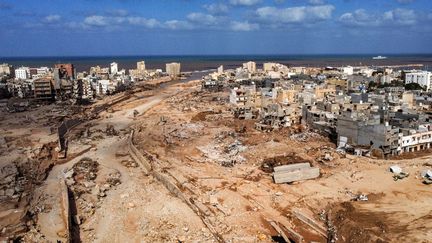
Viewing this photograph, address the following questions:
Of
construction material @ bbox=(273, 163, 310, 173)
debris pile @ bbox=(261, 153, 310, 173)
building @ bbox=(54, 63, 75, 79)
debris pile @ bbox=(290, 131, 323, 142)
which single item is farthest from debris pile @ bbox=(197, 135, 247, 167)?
building @ bbox=(54, 63, 75, 79)

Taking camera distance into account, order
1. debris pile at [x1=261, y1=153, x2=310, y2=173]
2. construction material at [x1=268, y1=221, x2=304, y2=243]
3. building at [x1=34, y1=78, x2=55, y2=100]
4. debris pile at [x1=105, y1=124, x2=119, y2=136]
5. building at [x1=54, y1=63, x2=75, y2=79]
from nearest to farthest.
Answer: construction material at [x1=268, y1=221, x2=304, y2=243]
debris pile at [x1=261, y1=153, x2=310, y2=173]
debris pile at [x1=105, y1=124, x2=119, y2=136]
building at [x1=34, y1=78, x2=55, y2=100]
building at [x1=54, y1=63, x2=75, y2=79]

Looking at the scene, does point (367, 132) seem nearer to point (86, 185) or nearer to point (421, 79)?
point (86, 185)

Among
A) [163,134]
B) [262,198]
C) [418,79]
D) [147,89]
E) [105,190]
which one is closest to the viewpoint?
[262,198]

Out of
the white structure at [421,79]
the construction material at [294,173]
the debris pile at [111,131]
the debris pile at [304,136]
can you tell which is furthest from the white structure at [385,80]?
the construction material at [294,173]

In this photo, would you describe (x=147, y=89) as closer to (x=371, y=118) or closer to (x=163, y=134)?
(x=163, y=134)

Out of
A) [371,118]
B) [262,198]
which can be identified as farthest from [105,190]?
[371,118]

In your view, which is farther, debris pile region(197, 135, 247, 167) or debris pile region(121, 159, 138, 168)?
debris pile region(197, 135, 247, 167)

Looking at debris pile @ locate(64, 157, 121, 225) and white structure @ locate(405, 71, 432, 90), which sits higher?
white structure @ locate(405, 71, 432, 90)

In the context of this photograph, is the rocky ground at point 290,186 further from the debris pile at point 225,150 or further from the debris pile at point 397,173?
the debris pile at point 397,173

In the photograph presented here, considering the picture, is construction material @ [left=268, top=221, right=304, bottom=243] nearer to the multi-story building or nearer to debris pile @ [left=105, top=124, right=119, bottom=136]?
the multi-story building

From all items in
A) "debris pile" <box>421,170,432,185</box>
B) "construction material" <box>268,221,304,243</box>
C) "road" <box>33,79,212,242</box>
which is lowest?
"road" <box>33,79,212,242</box>
